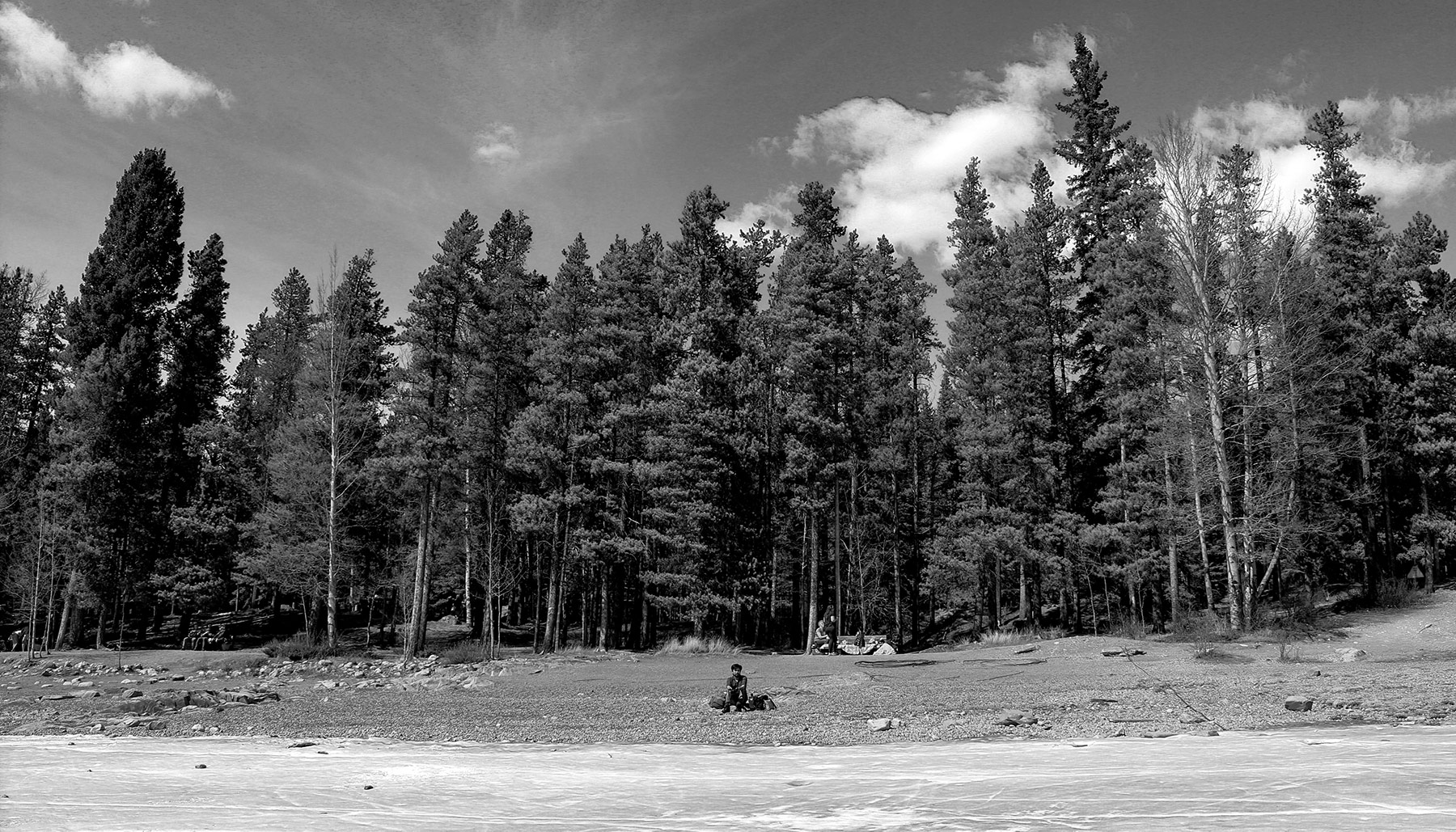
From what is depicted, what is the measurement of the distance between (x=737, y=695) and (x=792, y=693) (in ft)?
10.9

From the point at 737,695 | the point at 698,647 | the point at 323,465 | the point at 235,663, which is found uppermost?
the point at 323,465

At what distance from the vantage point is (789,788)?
20.1 feet

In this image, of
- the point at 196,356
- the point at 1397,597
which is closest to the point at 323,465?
the point at 196,356

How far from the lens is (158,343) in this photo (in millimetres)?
40281

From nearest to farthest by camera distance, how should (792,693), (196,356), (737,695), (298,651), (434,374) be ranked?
(737,695)
(792,693)
(298,651)
(434,374)
(196,356)

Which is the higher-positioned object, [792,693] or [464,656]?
[792,693]

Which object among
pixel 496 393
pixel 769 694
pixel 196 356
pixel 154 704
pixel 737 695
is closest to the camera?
pixel 737 695

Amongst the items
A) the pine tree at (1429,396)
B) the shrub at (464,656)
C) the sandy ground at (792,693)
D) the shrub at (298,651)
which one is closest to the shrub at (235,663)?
the sandy ground at (792,693)

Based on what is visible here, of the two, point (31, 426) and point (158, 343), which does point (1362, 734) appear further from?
point (31, 426)

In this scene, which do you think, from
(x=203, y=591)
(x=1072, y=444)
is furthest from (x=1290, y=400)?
(x=203, y=591)

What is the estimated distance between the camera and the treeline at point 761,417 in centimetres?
2959

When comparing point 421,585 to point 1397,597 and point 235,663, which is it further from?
point 1397,597

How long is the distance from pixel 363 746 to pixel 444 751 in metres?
1.52

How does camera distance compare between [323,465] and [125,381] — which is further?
[125,381]
